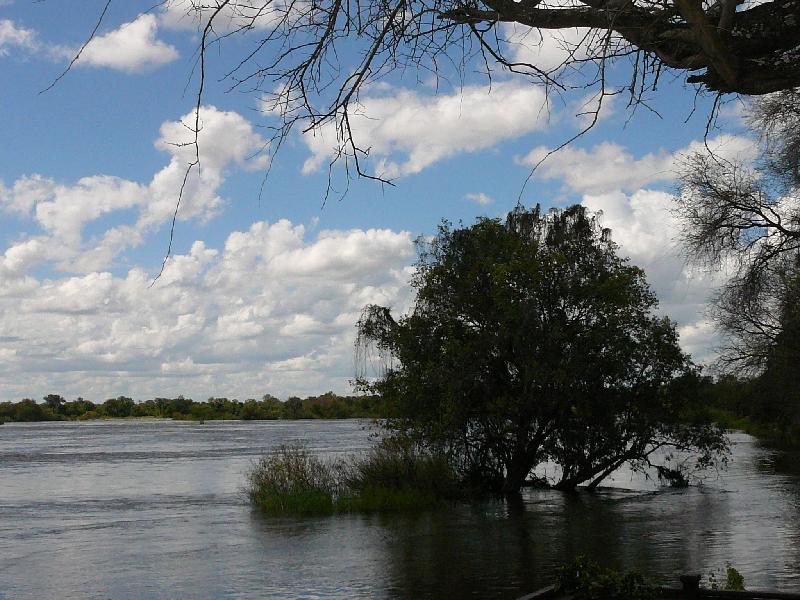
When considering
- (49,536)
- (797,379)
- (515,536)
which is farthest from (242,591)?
(797,379)

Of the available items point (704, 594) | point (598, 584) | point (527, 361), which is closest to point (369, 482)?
point (527, 361)

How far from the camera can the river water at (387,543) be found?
61.3 ft

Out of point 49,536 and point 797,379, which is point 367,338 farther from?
point 797,379

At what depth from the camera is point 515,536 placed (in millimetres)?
25141

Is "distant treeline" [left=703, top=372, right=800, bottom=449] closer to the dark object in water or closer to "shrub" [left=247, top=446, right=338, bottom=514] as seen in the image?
"shrub" [left=247, top=446, right=338, bottom=514]

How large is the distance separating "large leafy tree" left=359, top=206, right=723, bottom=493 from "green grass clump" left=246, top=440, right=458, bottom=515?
0.82 metres

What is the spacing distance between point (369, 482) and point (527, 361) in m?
6.68

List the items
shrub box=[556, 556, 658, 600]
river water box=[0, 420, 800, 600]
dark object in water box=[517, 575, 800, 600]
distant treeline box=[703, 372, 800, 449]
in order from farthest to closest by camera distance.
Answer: distant treeline box=[703, 372, 800, 449], river water box=[0, 420, 800, 600], dark object in water box=[517, 575, 800, 600], shrub box=[556, 556, 658, 600]

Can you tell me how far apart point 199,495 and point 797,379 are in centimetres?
2698

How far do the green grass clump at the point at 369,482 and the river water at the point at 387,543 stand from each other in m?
1.14

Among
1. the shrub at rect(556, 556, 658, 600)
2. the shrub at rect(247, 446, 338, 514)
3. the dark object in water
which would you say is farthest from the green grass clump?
the dark object in water

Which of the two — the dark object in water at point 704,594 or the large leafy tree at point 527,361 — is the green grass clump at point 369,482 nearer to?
the large leafy tree at point 527,361

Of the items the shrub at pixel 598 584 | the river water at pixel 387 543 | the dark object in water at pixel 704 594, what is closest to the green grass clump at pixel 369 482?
the river water at pixel 387 543

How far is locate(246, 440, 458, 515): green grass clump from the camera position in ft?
105
